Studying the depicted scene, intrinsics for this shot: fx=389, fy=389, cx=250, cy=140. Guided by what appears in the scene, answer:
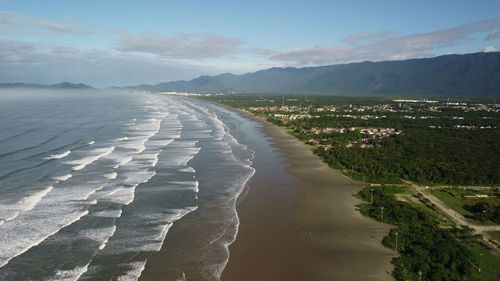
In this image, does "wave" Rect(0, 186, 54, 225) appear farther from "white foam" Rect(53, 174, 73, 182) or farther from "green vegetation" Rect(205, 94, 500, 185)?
"green vegetation" Rect(205, 94, 500, 185)

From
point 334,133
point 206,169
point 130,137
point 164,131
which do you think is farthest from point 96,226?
point 334,133

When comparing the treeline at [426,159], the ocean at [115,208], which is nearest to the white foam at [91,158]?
the ocean at [115,208]

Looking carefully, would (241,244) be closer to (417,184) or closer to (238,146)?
(417,184)

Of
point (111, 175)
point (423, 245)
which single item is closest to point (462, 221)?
point (423, 245)

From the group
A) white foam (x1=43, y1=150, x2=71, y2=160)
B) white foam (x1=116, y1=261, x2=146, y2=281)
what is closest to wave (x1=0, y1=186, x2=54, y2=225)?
white foam (x1=116, y1=261, x2=146, y2=281)

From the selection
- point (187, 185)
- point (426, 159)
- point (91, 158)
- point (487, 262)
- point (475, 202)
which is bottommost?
Answer: point (487, 262)

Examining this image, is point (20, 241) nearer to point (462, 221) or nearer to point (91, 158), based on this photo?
point (91, 158)

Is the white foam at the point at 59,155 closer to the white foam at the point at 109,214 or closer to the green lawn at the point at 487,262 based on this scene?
the white foam at the point at 109,214

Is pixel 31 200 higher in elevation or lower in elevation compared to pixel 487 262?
higher
